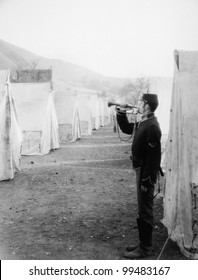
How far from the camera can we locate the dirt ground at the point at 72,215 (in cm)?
452

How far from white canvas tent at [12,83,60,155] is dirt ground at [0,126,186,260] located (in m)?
3.29

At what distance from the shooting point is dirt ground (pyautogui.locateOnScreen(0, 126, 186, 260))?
14.8ft

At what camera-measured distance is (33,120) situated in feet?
46.5

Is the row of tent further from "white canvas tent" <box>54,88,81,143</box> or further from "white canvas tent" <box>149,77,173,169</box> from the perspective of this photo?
"white canvas tent" <box>149,77,173,169</box>

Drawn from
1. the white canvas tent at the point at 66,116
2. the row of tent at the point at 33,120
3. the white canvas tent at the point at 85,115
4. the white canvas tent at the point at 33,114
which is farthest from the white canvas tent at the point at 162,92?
the white canvas tent at the point at 85,115

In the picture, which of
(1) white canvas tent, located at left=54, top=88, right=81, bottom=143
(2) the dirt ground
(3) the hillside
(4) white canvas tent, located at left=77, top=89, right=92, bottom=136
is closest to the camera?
(2) the dirt ground

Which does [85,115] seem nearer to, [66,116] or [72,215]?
[66,116]

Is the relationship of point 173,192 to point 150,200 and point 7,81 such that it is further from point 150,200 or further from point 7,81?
point 7,81

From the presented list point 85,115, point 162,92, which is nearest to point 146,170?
point 162,92

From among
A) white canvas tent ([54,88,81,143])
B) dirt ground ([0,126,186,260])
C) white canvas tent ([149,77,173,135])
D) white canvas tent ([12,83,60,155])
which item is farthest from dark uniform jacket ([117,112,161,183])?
white canvas tent ([54,88,81,143])

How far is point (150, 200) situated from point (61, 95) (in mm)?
16527

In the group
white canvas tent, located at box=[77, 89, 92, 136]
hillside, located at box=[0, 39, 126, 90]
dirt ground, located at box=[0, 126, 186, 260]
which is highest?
hillside, located at box=[0, 39, 126, 90]

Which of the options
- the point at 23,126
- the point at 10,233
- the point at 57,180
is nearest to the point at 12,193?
the point at 57,180
